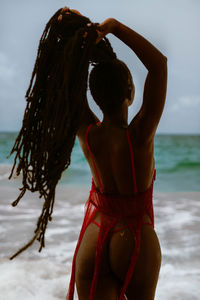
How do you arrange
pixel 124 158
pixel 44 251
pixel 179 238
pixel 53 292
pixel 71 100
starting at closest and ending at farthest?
pixel 71 100, pixel 124 158, pixel 53 292, pixel 44 251, pixel 179 238

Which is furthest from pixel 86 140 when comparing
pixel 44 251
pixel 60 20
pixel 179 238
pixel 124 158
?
pixel 179 238

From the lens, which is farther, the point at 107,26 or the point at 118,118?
the point at 118,118

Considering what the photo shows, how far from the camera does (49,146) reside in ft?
3.50

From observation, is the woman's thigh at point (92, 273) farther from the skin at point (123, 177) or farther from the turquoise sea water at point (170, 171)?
the turquoise sea water at point (170, 171)

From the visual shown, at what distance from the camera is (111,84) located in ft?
3.81

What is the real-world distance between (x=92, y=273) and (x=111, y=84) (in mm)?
620

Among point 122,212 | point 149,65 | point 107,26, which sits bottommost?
point 122,212

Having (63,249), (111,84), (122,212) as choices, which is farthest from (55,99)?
(63,249)

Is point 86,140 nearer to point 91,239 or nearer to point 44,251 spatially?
point 91,239

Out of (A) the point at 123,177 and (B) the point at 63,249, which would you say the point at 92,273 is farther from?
(B) the point at 63,249

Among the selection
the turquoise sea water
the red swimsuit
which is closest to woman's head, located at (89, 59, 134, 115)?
the red swimsuit

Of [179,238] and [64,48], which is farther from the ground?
[64,48]

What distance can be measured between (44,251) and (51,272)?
A: 0.51 metres

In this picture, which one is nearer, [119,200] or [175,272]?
[119,200]
